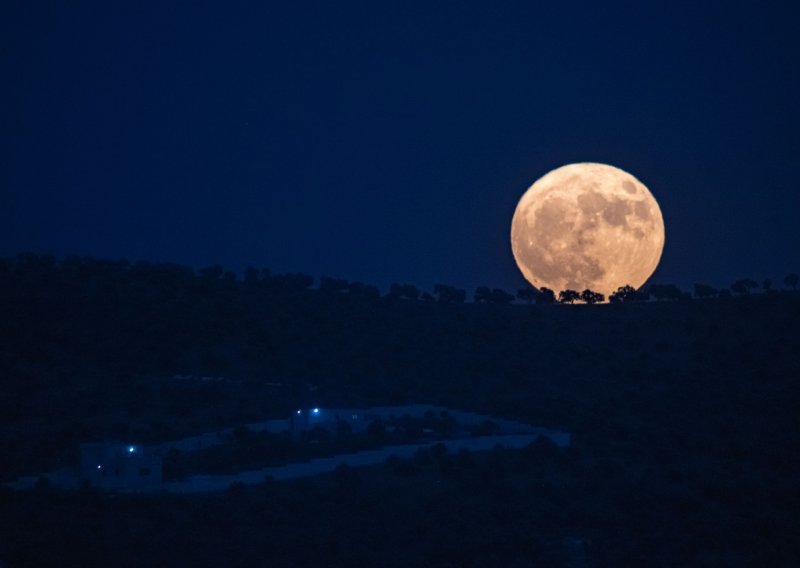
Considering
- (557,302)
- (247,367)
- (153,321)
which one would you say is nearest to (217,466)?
(247,367)

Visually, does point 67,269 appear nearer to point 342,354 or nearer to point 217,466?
point 342,354

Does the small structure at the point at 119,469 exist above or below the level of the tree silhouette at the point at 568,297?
below

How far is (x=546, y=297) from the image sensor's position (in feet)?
245

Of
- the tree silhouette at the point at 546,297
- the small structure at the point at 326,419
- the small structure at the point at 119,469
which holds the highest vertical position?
the tree silhouette at the point at 546,297

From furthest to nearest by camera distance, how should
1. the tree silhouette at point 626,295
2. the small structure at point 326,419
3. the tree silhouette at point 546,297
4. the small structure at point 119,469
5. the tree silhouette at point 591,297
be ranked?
the tree silhouette at point 626,295, the tree silhouette at point 546,297, the tree silhouette at point 591,297, the small structure at point 326,419, the small structure at point 119,469

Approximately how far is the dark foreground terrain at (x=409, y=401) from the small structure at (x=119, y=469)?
1.81 meters

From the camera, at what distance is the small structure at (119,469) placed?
41750 millimetres


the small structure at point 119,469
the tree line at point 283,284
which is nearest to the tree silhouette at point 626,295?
the tree line at point 283,284

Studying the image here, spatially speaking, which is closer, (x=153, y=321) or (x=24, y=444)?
(x=24, y=444)

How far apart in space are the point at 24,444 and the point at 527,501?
1793 cm

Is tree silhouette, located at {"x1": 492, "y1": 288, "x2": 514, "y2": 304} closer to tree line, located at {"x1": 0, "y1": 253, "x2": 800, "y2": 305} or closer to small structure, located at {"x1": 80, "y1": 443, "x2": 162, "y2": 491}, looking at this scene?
tree line, located at {"x1": 0, "y1": 253, "x2": 800, "y2": 305}

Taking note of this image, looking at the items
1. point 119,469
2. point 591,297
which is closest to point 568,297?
point 591,297

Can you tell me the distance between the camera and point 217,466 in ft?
147

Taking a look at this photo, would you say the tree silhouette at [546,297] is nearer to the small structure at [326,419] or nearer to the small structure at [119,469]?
the small structure at [326,419]
